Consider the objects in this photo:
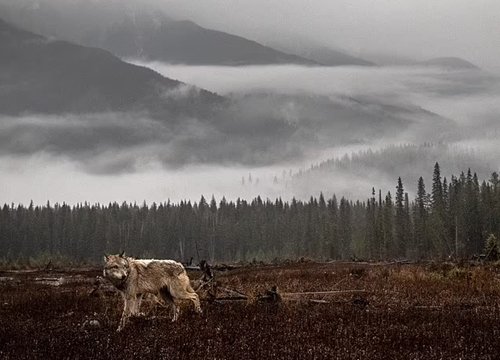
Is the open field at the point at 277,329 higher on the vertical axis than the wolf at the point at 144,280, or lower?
lower

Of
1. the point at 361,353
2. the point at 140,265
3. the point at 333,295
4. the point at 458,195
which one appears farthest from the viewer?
the point at 458,195

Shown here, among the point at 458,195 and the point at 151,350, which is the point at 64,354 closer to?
the point at 151,350

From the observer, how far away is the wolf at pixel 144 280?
12.8 meters

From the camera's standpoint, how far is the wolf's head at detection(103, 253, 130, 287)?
12633mm

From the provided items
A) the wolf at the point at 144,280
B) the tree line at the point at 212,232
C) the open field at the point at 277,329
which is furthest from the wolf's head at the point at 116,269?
the tree line at the point at 212,232

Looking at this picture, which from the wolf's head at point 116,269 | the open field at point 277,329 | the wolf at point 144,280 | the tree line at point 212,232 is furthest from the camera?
the tree line at point 212,232

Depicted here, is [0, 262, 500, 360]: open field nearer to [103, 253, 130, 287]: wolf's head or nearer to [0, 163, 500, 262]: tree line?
[103, 253, 130, 287]: wolf's head

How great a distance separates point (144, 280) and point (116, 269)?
3.03ft

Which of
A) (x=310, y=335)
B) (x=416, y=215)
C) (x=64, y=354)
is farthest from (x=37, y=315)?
(x=416, y=215)

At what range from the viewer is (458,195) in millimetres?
111125

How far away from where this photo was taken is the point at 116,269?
1272 cm

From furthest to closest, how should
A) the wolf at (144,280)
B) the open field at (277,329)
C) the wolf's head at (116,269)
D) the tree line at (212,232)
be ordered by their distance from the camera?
the tree line at (212,232)
the wolf at (144,280)
the wolf's head at (116,269)
the open field at (277,329)

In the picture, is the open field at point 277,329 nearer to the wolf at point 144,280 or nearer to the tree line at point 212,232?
the wolf at point 144,280

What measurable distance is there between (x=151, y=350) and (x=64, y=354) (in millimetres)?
1277
